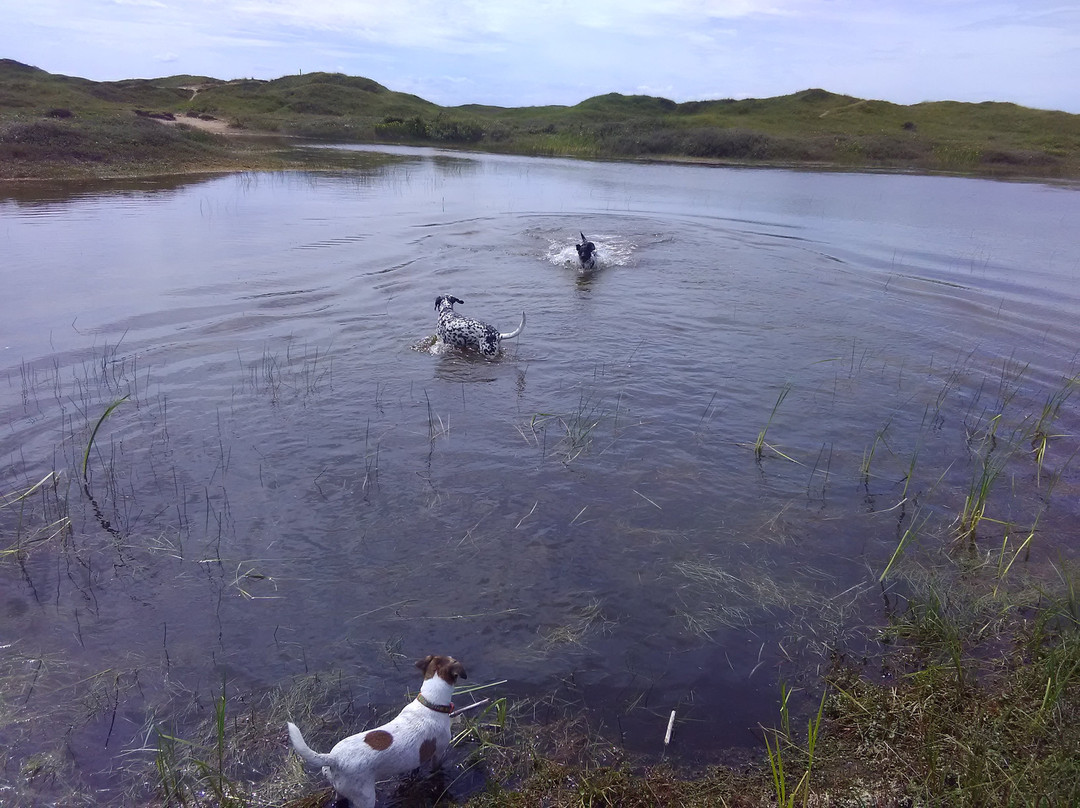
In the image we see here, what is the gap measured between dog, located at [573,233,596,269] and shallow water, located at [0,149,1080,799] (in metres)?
0.42

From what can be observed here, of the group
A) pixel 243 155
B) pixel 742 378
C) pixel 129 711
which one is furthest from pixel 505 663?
pixel 243 155

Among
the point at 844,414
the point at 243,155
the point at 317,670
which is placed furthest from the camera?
the point at 243,155

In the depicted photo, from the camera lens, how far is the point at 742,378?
9531mm

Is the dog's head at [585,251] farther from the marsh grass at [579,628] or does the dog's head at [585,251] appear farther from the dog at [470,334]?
the marsh grass at [579,628]

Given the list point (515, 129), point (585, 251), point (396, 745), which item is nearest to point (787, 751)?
point (396, 745)

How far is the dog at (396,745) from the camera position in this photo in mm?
3406

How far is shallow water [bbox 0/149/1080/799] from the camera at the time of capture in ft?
15.3

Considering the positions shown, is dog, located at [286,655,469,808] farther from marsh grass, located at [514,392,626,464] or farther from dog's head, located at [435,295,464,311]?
dog's head, located at [435,295,464,311]

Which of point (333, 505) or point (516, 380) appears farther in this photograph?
point (516, 380)

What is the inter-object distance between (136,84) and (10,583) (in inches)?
3207

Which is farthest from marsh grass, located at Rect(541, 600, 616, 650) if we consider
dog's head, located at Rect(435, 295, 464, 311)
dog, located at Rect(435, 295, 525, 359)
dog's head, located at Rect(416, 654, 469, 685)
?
dog's head, located at Rect(435, 295, 464, 311)

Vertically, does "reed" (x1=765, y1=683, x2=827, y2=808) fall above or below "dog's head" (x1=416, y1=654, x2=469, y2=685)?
below

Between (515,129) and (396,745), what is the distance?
215 ft

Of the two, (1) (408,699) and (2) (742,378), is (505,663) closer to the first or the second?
(1) (408,699)
